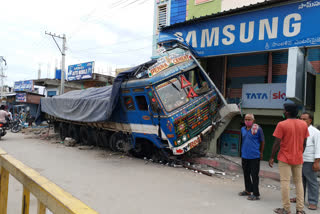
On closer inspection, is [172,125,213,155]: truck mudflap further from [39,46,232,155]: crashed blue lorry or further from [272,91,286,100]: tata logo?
[272,91,286,100]: tata logo

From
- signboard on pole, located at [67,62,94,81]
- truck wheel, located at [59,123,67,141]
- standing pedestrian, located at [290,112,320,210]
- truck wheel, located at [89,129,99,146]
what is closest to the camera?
standing pedestrian, located at [290,112,320,210]

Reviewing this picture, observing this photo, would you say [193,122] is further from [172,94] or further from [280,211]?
[280,211]

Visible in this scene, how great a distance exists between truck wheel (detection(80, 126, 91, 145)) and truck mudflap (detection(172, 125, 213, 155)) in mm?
5703

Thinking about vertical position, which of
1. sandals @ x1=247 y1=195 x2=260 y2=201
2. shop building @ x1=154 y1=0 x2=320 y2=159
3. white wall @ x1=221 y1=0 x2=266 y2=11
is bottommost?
sandals @ x1=247 y1=195 x2=260 y2=201

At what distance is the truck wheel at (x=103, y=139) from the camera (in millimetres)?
10351

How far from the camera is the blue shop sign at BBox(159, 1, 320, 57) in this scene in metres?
7.05

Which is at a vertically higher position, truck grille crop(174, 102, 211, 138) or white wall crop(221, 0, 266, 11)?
white wall crop(221, 0, 266, 11)

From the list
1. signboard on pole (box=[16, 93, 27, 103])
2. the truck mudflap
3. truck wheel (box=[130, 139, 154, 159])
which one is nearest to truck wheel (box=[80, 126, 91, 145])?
truck wheel (box=[130, 139, 154, 159])

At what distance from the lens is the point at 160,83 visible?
7531 mm

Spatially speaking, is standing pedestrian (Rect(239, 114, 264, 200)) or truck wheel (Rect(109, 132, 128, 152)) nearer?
standing pedestrian (Rect(239, 114, 264, 200))

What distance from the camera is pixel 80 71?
2491cm

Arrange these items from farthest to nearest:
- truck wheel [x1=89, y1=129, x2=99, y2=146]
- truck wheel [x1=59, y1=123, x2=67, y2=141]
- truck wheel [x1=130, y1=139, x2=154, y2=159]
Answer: truck wheel [x1=59, y1=123, x2=67, y2=141]
truck wheel [x1=89, y1=129, x2=99, y2=146]
truck wheel [x1=130, y1=139, x2=154, y2=159]

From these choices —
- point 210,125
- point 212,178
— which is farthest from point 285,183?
point 210,125

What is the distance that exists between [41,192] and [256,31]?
799cm
